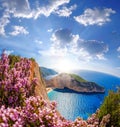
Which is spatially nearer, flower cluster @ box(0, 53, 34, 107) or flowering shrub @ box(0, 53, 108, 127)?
flowering shrub @ box(0, 53, 108, 127)

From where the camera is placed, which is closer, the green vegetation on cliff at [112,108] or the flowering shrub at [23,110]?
the flowering shrub at [23,110]

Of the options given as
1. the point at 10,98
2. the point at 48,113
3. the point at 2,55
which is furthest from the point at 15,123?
the point at 2,55

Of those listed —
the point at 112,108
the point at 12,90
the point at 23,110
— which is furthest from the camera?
the point at 112,108

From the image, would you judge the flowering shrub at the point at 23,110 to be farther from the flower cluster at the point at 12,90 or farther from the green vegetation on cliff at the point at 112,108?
the green vegetation on cliff at the point at 112,108

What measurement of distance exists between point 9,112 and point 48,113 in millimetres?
1492

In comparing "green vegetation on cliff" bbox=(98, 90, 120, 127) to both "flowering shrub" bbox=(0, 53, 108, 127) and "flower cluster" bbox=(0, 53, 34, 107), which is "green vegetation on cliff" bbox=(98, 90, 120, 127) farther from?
"flowering shrub" bbox=(0, 53, 108, 127)

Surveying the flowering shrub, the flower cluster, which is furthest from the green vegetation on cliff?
the flowering shrub

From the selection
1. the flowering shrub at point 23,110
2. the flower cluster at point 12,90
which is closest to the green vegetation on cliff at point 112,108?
the flower cluster at point 12,90

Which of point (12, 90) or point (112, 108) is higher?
point (12, 90)

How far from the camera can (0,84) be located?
14.3m

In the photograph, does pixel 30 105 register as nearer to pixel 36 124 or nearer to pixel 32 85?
pixel 36 124

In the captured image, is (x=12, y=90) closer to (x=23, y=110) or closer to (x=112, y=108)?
(x=23, y=110)

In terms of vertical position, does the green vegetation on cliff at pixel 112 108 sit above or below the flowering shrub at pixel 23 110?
below

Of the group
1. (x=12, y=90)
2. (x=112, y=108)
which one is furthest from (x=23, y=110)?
(x=112, y=108)
